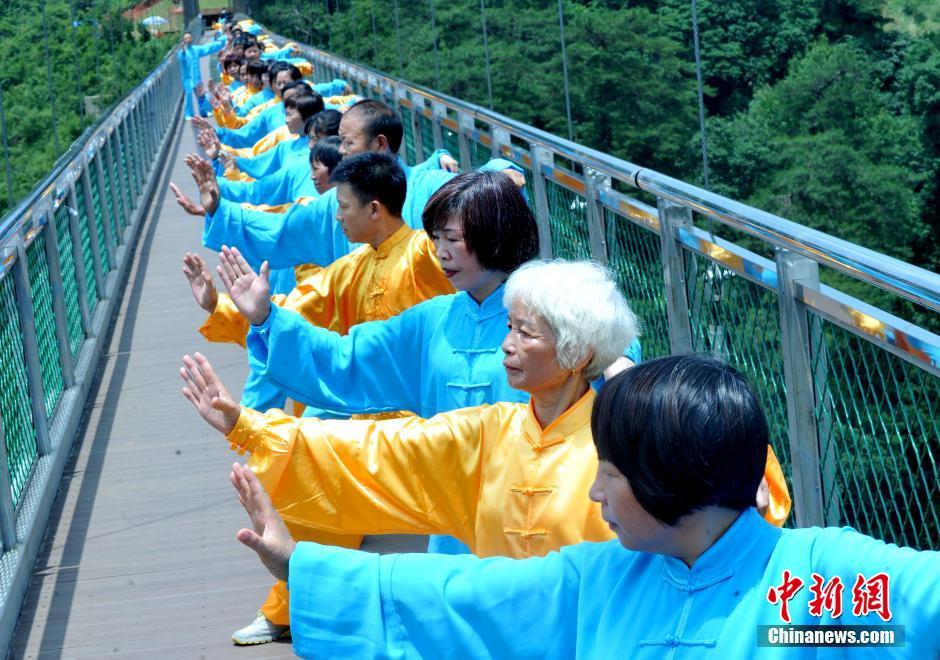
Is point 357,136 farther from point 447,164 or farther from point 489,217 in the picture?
point 489,217

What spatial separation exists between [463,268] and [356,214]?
1019 mm

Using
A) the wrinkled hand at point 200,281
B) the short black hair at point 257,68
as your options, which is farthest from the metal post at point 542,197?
the short black hair at point 257,68

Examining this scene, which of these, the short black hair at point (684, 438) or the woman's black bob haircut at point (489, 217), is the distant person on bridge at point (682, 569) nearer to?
the short black hair at point (684, 438)

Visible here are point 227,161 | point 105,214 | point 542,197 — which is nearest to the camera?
point 542,197

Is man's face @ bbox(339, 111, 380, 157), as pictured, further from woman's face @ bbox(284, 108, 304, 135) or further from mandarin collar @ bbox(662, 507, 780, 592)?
mandarin collar @ bbox(662, 507, 780, 592)

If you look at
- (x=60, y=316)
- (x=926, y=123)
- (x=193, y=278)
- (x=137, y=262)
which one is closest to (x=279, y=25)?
(x=926, y=123)

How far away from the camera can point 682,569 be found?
5.08 ft

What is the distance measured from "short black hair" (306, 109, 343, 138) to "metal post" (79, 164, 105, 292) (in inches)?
91.1

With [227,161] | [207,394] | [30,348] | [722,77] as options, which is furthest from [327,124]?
[722,77]

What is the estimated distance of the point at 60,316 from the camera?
226 inches

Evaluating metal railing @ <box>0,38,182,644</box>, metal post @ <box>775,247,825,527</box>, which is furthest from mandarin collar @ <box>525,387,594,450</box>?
metal railing @ <box>0,38,182,644</box>

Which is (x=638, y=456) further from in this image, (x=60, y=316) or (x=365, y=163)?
(x=60, y=316)

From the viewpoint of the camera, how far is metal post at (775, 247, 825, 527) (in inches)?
93.0

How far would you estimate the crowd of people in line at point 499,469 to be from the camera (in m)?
1.50
